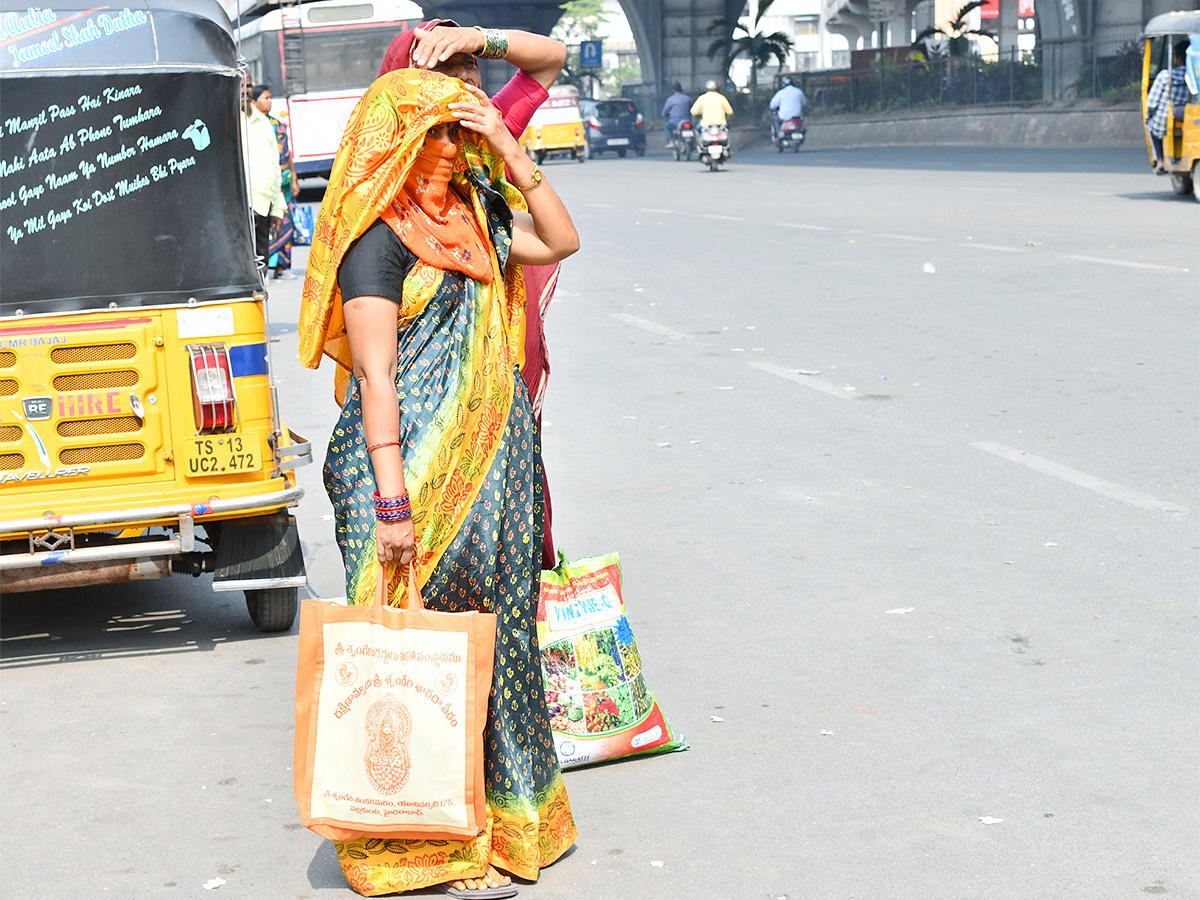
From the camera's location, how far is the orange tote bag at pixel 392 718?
11.0 ft

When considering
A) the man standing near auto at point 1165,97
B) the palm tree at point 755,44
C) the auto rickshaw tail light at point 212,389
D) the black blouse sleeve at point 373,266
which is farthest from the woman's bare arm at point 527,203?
the palm tree at point 755,44

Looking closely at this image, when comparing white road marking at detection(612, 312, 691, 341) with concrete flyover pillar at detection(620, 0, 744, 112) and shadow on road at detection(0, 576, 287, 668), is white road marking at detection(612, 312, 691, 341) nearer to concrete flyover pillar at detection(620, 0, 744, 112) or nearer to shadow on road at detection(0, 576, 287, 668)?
shadow on road at detection(0, 576, 287, 668)

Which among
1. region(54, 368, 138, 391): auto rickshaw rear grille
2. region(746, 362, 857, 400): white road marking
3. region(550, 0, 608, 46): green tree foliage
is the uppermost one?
region(550, 0, 608, 46): green tree foliage

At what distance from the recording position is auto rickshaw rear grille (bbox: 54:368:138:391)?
5.31 m

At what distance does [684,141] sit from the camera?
44.5 meters

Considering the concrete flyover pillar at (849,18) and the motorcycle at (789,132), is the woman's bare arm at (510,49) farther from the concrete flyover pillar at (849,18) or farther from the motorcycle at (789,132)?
the concrete flyover pillar at (849,18)

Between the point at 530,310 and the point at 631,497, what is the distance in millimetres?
3359

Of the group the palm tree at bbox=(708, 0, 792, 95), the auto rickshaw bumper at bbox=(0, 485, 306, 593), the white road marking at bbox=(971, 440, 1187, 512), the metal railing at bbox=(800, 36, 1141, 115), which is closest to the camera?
the auto rickshaw bumper at bbox=(0, 485, 306, 593)

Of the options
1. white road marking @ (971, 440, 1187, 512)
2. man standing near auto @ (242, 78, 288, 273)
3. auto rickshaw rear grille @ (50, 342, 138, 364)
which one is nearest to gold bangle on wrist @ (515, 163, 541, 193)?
auto rickshaw rear grille @ (50, 342, 138, 364)

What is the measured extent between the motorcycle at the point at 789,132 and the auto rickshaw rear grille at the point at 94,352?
139ft

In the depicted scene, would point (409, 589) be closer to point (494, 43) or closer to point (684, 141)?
point (494, 43)

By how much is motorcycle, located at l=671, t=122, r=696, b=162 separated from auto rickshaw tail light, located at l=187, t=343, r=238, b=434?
39.0 m

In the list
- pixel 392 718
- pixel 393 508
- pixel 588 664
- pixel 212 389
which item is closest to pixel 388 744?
pixel 392 718

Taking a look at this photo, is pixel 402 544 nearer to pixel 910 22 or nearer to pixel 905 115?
pixel 905 115
